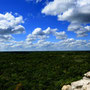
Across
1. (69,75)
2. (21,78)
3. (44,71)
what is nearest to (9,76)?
(21,78)

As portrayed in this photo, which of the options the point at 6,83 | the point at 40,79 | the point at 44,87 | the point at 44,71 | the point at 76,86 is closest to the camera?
the point at 76,86

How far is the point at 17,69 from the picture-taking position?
2242 centimetres

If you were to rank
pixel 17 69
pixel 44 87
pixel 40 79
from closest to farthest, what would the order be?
pixel 44 87 < pixel 40 79 < pixel 17 69

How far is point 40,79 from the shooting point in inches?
703

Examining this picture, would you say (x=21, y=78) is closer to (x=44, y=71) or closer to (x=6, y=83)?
(x=6, y=83)

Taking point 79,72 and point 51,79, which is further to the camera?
point 79,72

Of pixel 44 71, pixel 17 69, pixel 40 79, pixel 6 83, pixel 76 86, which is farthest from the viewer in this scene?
pixel 17 69

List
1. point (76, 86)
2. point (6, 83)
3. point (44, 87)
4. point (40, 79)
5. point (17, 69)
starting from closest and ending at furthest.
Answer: point (76, 86), point (44, 87), point (6, 83), point (40, 79), point (17, 69)

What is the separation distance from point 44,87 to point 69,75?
542 cm

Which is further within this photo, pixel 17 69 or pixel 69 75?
pixel 17 69

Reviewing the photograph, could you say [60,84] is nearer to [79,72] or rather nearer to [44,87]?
[44,87]

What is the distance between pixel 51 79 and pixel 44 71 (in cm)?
333

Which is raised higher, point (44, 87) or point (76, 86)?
point (76, 86)

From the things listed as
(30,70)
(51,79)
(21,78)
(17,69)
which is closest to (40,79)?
(51,79)
